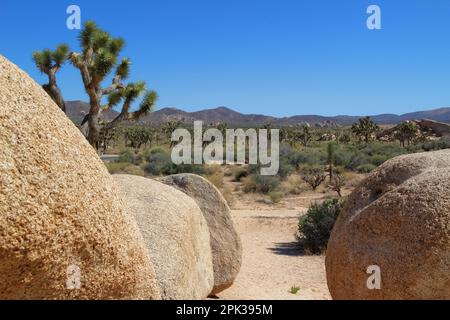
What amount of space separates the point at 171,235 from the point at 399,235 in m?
1.99

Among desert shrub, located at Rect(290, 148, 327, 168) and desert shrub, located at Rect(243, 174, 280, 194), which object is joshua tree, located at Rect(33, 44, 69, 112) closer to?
desert shrub, located at Rect(243, 174, 280, 194)

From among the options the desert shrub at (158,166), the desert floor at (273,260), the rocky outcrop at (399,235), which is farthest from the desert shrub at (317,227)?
the desert shrub at (158,166)

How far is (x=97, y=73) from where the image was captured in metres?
13.2

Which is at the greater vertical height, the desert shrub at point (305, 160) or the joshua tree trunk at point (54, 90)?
the joshua tree trunk at point (54, 90)

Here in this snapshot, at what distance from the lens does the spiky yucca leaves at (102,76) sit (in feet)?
43.3

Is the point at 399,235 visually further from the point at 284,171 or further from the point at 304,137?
the point at 304,137

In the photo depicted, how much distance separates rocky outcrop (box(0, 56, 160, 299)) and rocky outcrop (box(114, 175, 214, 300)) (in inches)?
62.4

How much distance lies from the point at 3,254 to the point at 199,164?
26478 millimetres

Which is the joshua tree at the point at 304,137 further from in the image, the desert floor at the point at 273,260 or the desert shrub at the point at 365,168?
the desert floor at the point at 273,260

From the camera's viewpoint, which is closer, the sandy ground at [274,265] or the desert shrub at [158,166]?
the sandy ground at [274,265]

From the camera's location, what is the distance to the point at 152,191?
5191mm

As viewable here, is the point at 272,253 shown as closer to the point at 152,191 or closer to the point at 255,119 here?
the point at 152,191

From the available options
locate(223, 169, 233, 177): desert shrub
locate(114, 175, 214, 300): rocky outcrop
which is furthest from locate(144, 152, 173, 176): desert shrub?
locate(114, 175, 214, 300): rocky outcrop
